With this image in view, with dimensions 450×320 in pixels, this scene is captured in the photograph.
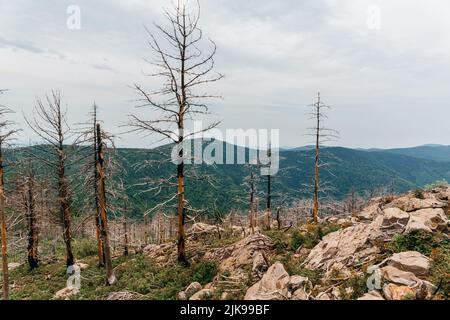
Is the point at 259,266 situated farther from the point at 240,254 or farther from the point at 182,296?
the point at 182,296

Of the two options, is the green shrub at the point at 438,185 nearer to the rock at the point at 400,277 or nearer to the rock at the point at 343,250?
the rock at the point at 343,250

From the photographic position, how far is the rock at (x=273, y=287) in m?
8.34

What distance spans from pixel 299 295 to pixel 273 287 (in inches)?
39.1

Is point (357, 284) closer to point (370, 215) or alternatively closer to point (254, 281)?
point (254, 281)

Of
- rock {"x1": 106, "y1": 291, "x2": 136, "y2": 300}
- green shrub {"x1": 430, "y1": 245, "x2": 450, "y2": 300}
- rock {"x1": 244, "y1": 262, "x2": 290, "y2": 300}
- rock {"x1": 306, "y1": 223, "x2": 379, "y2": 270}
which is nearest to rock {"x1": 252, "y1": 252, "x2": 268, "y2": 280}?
rock {"x1": 244, "y1": 262, "x2": 290, "y2": 300}

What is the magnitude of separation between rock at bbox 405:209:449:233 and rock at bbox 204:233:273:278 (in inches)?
243

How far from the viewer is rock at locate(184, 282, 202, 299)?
11117 mm

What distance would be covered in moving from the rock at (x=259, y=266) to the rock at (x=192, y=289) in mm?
2343

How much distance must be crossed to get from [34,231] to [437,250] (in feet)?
112

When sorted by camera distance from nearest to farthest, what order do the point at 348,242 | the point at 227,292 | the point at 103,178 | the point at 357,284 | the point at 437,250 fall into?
the point at 357,284
the point at 437,250
the point at 227,292
the point at 348,242
the point at 103,178

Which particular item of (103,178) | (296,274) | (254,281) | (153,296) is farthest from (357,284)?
(103,178)

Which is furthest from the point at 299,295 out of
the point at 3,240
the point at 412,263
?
the point at 3,240
